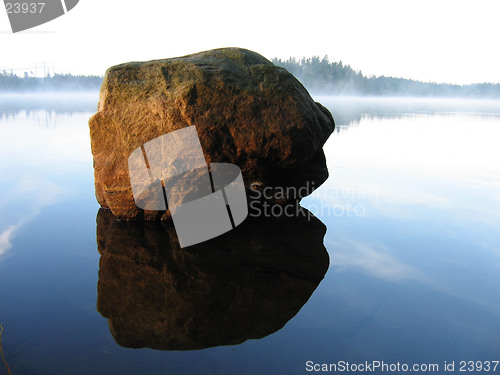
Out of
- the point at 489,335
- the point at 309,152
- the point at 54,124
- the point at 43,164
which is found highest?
the point at 309,152

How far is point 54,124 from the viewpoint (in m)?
14.3

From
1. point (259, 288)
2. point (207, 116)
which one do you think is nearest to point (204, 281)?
point (259, 288)

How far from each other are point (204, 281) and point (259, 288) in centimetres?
44

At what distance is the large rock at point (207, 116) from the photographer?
14.1 feet

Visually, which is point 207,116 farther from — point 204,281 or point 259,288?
point 259,288

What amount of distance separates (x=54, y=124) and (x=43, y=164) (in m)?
7.41

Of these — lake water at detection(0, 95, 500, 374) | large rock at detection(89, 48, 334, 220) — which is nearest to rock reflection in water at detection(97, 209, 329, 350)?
lake water at detection(0, 95, 500, 374)

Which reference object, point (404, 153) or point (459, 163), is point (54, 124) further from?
point (459, 163)

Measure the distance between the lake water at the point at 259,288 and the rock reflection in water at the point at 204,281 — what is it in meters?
0.01

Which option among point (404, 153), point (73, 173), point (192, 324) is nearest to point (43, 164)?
point (73, 173)

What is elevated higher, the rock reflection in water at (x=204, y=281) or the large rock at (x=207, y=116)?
the large rock at (x=207, y=116)

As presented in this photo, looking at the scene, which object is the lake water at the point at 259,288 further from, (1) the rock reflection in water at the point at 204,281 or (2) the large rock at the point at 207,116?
(2) the large rock at the point at 207,116

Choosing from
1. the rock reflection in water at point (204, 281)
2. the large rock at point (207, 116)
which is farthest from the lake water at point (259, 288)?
the large rock at point (207, 116)

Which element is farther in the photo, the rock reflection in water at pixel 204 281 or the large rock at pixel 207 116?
the large rock at pixel 207 116
